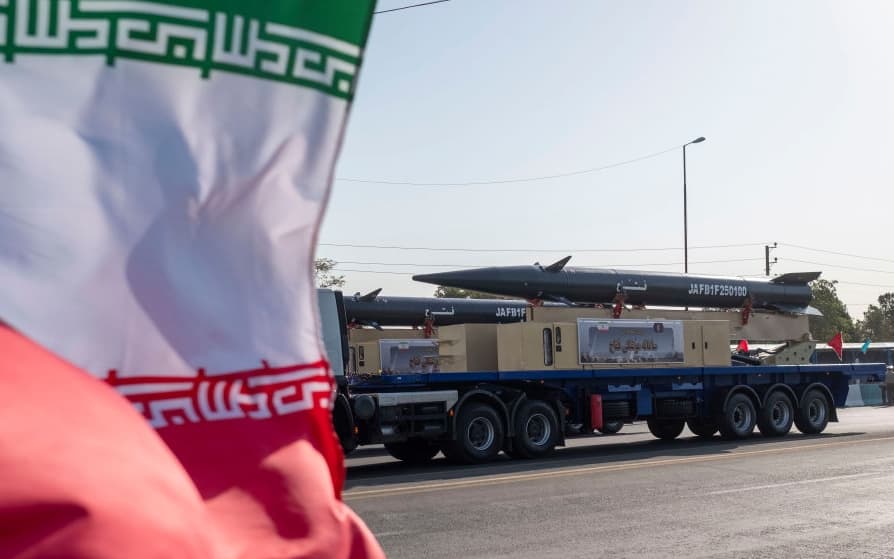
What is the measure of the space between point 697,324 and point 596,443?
10.6 feet

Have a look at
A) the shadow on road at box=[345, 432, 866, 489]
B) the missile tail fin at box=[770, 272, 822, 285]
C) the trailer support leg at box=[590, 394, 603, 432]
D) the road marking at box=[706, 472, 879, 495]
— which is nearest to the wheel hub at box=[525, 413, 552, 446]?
the shadow on road at box=[345, 432, 866, 489]

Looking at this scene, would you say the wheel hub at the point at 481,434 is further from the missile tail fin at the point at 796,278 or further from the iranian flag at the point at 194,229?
the iranian flag at the point at 194,229

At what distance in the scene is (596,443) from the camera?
21250 millimetres

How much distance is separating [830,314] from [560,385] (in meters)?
79.2

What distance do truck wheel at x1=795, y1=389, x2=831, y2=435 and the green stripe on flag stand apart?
71.3ft

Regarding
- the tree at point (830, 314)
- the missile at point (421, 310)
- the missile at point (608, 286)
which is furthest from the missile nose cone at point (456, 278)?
the tree at point (830, 314)

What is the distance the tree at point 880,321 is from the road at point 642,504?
357ft

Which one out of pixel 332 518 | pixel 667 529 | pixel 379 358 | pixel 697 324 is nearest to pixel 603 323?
pixel 697 324

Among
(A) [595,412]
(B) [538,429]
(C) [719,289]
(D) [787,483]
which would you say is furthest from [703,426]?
(D) [787,483]

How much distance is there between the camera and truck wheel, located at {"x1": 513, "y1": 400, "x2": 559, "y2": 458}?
17344mm

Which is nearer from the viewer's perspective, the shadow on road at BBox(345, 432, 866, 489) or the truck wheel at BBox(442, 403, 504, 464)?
the shadow on road at BBox(345, 432, 866, 489)

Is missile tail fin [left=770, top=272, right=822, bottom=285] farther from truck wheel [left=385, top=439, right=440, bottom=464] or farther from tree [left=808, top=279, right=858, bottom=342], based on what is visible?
tree [left=808, top=279, right=858, bottom=342]

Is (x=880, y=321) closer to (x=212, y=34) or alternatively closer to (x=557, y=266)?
(x=557, y=266)

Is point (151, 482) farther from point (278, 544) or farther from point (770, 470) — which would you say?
point (770, 470)
